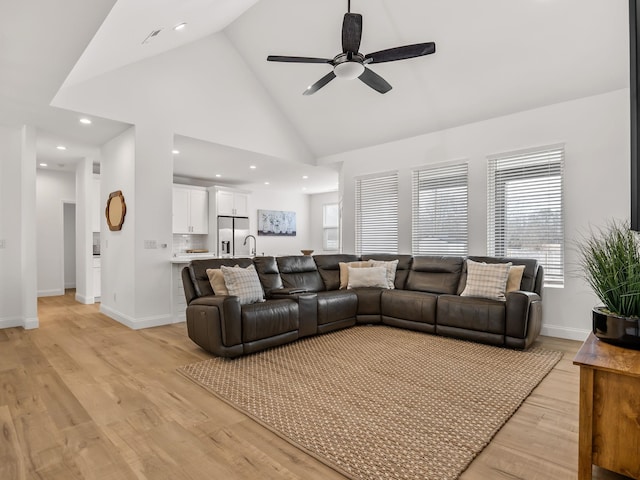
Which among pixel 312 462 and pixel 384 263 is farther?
pixel 384 263

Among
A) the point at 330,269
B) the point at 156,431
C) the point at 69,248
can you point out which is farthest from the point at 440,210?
the point at 69,248

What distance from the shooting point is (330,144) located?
6.39m

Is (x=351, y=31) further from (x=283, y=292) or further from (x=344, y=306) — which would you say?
(x=344, y=306)

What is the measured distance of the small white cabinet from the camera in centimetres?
727

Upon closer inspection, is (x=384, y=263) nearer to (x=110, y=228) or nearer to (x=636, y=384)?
(x=636, y=384)

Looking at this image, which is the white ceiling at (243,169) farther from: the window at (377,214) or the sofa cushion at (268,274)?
the sofa cushion at (268,274)

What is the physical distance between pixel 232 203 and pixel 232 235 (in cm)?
74

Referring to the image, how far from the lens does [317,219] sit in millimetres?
10297

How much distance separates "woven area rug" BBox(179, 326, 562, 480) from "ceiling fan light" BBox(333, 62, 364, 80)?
2607 mm

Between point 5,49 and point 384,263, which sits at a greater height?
point 5,49

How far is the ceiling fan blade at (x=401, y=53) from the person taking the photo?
9.57ft

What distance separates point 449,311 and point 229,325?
7.98ft

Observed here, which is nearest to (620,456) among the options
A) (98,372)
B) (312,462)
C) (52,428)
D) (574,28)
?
(312,462)

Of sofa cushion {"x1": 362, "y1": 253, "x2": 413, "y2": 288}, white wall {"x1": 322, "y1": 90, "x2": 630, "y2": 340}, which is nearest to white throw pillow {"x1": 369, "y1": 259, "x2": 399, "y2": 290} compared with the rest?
sofa cushion {"x1": 362, "y1": 253, "x2": 413, "y2": 288}
